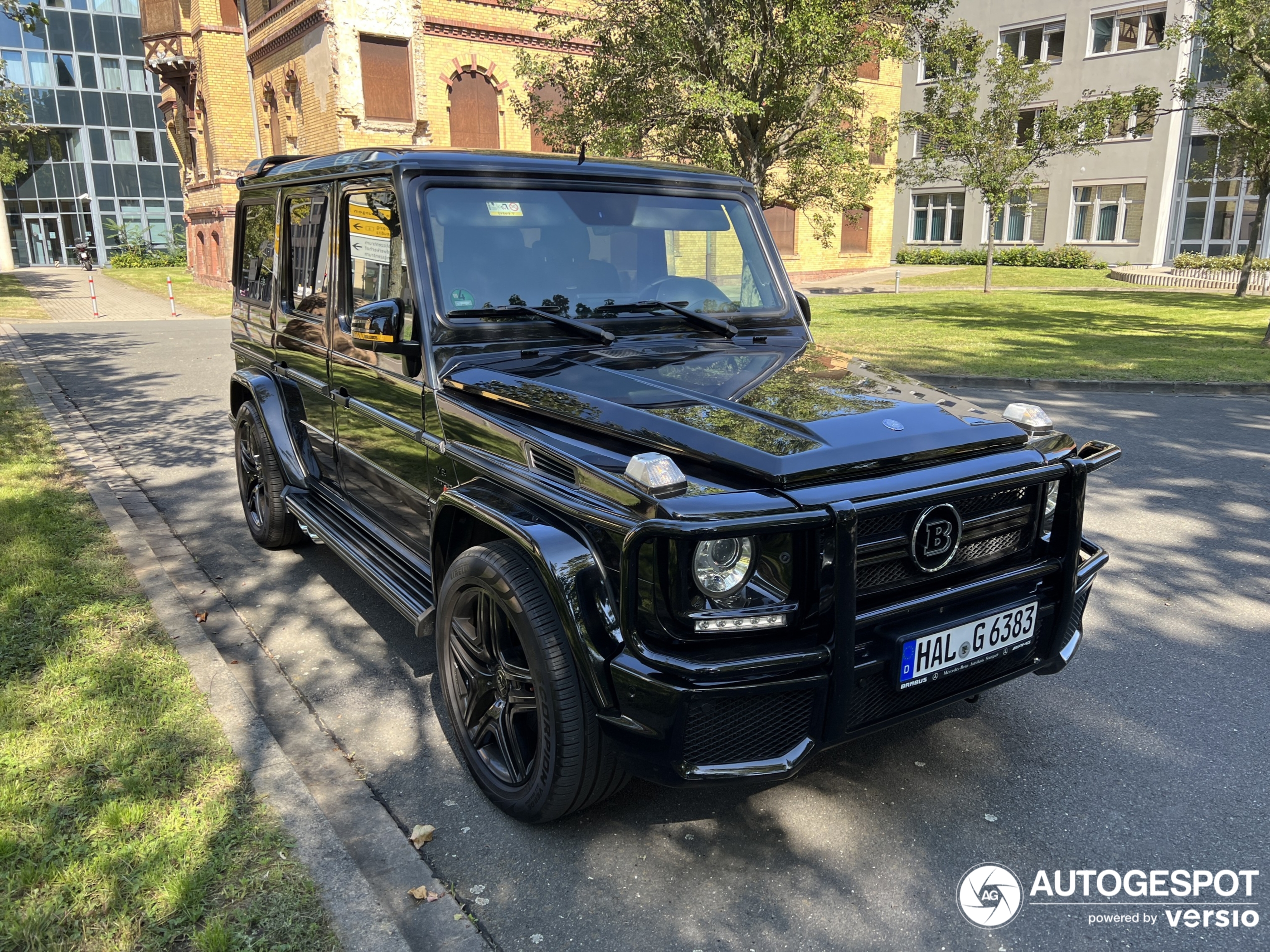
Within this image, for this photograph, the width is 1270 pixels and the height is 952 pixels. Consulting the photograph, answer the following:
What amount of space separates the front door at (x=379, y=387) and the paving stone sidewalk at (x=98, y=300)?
19.8 metres

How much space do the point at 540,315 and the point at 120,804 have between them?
224 cm

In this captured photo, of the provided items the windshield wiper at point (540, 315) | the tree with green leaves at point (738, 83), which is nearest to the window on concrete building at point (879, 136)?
the tree with green leaves at point (738, 83)

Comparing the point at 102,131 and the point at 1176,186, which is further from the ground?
the point at 102,131

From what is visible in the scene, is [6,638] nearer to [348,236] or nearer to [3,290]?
[348,236]

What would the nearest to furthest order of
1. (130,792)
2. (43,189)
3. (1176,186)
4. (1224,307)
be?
(130,792), (1224,307), (1176,186), (43,189)

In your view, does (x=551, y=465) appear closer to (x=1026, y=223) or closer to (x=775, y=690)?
(x=775, y=690)

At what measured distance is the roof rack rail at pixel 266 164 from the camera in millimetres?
5203

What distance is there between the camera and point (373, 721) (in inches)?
149

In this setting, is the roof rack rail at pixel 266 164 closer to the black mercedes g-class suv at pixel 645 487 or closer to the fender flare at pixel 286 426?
the black mercedes g-class suv at pixel 645 487

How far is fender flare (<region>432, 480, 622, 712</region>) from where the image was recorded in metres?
2.59

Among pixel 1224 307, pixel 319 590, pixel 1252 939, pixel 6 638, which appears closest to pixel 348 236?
pixel 319 590

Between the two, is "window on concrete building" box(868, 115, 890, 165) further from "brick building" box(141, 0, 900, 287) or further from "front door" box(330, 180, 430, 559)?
"front door" box(330, 180, 430, 559)

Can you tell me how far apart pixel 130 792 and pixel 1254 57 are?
734 inches

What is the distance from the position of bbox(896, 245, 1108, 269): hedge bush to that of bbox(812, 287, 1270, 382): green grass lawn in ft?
35.2
